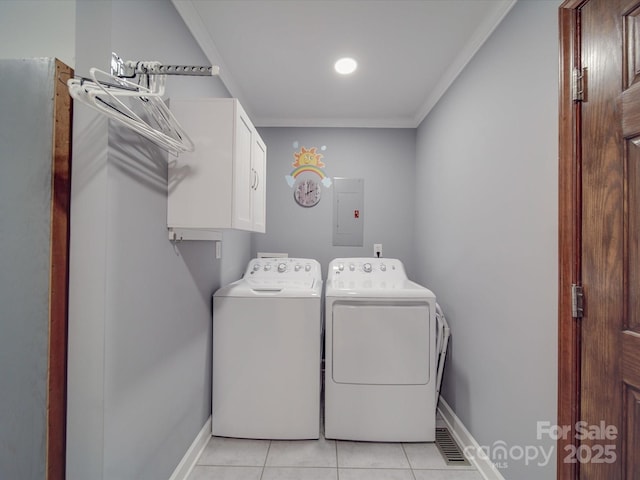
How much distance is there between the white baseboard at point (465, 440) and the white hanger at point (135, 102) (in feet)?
7.17

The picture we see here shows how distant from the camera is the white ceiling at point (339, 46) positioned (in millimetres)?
1480

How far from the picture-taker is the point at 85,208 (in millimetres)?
952

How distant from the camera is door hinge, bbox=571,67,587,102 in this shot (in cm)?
99

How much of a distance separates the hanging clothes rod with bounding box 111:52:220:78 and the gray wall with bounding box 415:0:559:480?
1.34m

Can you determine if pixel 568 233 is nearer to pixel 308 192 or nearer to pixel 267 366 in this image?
pixel 267 366

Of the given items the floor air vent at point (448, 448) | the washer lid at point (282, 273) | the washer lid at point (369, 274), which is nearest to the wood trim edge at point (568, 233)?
the floor air vent at point (448, 448)

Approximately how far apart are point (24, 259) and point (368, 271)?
2040 mm

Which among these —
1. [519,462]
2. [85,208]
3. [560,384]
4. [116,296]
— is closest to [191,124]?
[85,208]

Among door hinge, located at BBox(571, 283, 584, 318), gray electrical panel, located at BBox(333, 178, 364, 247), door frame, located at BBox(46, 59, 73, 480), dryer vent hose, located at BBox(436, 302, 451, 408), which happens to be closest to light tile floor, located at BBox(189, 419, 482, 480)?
dryer vent hose, located at BBox(436, 302, 451, 408)

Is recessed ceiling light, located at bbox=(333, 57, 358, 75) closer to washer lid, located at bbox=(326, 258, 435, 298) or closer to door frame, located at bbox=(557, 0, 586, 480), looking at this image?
door frame, located at bbox=(557, 0, 586, 480)

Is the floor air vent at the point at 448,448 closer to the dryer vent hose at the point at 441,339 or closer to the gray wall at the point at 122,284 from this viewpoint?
the dryer vent hose at the point at 441,339

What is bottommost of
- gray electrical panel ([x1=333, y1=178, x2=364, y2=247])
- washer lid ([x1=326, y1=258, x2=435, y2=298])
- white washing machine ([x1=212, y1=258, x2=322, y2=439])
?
white washing machine ([x1=212, y1=258, x2=322, y2=439])

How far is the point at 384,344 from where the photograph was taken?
1.77 m

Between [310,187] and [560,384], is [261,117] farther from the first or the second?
[560,384]
